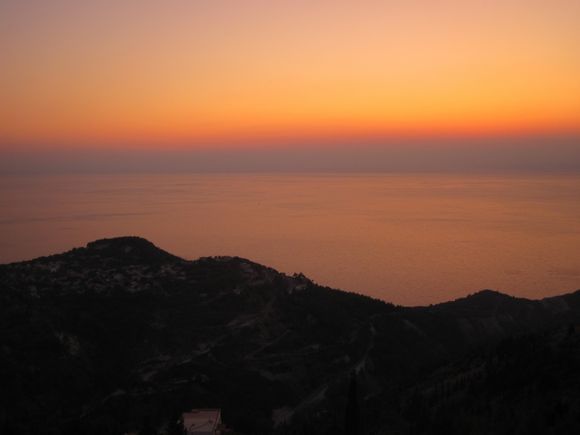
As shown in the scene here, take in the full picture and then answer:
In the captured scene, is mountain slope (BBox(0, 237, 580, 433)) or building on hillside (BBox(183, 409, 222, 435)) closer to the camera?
building on hillside (BBox(183, 409, 222, 435))

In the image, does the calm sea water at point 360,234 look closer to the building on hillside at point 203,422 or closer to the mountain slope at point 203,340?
the mountain slope at point 203,340

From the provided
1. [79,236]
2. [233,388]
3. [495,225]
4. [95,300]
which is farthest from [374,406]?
[495,225]

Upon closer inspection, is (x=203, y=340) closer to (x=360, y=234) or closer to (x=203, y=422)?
(x=203, y=422)

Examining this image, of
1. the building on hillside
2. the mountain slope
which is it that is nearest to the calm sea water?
the mountain slope

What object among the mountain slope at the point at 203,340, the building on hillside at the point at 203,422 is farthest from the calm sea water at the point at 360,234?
the building on hillside at the point at 203,422

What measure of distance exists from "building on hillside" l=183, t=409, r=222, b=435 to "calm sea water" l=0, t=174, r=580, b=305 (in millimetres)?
34774

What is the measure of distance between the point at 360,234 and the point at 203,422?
73701 mm

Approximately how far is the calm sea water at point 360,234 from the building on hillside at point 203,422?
114 feet

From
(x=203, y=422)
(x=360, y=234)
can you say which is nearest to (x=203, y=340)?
(x=203, y=422)

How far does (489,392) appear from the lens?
23.3 metres

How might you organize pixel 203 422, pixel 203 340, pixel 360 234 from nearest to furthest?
pixel 203 422
pixel 203 340
pixel 360 234

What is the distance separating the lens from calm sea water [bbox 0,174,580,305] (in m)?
67.9

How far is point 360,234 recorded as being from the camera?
98.3m

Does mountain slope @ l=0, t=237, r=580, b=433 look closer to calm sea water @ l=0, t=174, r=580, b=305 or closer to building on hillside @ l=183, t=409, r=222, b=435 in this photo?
building on hillside @ l=183, t=409, r=222, b=435
